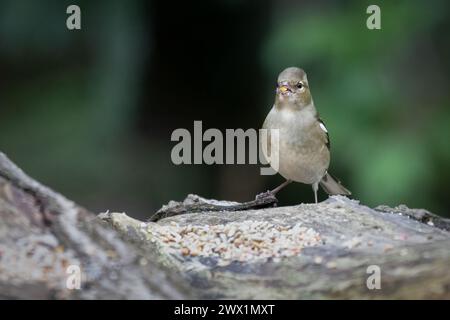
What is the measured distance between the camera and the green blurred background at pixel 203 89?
5551 mm

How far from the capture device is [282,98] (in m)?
4.52

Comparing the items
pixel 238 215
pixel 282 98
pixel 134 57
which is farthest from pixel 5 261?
pixel 134 57

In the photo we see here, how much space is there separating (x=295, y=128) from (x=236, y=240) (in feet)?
5.48

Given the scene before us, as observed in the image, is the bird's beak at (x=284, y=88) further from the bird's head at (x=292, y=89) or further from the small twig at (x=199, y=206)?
the small twig at (x=199, y=206)

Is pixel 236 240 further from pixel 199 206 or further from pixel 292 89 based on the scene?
pixel 292 89

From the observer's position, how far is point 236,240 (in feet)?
9.79

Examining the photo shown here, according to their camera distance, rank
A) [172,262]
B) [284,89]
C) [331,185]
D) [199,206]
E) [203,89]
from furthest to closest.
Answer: [203,89] < [331,185] < [284,89] < [199,206] < [172,262]

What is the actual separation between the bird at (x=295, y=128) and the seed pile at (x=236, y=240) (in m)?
1.33

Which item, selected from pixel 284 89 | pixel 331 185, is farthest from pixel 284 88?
pixel 331 185

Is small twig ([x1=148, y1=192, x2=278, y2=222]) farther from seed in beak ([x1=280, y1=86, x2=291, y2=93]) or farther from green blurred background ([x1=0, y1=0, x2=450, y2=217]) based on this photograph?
green blurred background ([x1=0, y1=0, x2=450, y2=217])

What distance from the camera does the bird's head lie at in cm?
448

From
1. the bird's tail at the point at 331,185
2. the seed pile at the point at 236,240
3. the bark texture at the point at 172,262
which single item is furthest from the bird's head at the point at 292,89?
the bark texture at the point at 172,262

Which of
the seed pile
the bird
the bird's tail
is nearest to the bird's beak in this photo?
the bird
